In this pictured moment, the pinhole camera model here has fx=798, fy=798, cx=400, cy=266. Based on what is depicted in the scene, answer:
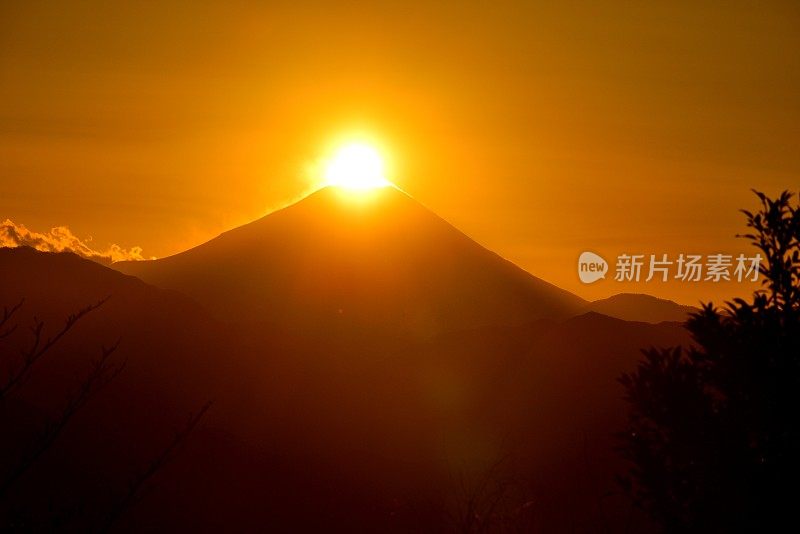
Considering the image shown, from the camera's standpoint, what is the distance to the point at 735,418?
13.0 metres

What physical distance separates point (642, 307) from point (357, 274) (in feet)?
289

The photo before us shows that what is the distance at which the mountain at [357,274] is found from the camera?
97562mm

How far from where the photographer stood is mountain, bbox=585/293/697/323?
161m

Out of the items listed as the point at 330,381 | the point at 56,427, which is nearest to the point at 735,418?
the point at 56,427

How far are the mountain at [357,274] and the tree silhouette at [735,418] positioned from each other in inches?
3060

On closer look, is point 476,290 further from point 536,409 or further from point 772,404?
point 772,404

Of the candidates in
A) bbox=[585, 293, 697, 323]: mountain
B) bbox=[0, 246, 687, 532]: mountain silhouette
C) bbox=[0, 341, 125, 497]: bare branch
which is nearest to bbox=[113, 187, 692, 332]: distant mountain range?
bbox=[0, 246, 687, 532]: mountain silhouette

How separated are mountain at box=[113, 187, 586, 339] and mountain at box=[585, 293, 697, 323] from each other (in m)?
37.2

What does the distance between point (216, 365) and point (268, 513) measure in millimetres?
24663

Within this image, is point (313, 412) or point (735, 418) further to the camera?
point (313, 412)

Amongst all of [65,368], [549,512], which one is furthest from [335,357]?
[549,512]

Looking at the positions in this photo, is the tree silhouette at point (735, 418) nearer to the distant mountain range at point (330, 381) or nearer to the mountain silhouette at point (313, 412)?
the distant mountain range at point (330, 381)

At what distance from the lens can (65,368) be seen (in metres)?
65.4

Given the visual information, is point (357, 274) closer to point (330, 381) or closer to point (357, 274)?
point (357, 274)
